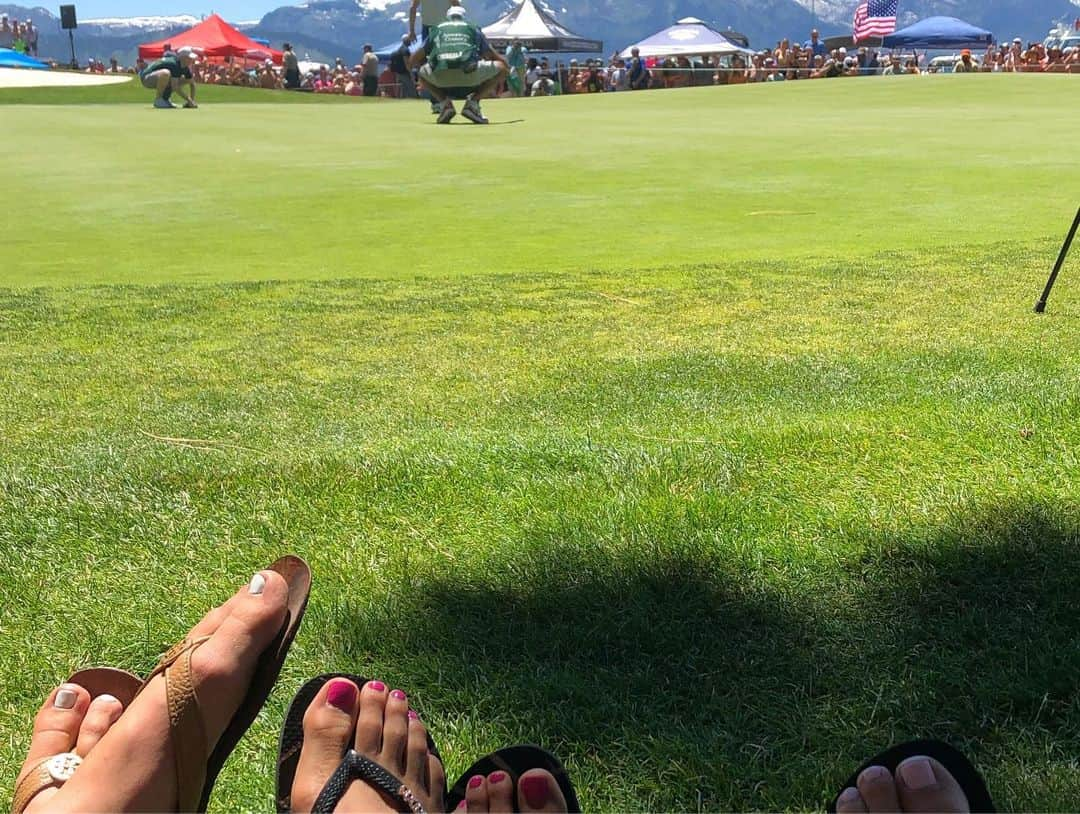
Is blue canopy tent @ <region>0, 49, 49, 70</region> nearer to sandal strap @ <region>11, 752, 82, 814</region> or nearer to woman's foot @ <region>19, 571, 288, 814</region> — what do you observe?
woman's foot @ <region>19, 571, 288, 814</region>

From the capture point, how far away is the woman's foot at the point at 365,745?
5.82 ft

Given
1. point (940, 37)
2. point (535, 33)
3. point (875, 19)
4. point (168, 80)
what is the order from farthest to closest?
point (535, 33) → point (940, 37) → point (875, 19) → point (168, 80)

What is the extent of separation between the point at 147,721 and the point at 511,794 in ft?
2.01

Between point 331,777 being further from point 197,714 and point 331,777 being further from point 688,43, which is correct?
point 688,43

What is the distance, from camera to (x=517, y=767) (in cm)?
178

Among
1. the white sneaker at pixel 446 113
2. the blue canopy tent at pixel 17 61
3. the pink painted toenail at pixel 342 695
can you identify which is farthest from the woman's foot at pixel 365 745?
the blue canopy tent at pixel 17 61

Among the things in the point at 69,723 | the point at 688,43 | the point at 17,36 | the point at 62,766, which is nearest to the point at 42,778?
the point at 62,766

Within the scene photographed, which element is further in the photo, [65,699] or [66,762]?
[65,699]

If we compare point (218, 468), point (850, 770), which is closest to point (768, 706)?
point (850, 770)

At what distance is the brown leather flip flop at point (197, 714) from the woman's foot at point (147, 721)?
1 cm

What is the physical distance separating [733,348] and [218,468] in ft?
7.67

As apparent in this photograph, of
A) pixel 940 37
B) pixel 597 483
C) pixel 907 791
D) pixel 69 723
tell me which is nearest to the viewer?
pixel 907 791

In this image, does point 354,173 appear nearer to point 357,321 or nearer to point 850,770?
point 357,321

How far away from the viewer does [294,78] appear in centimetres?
3941
